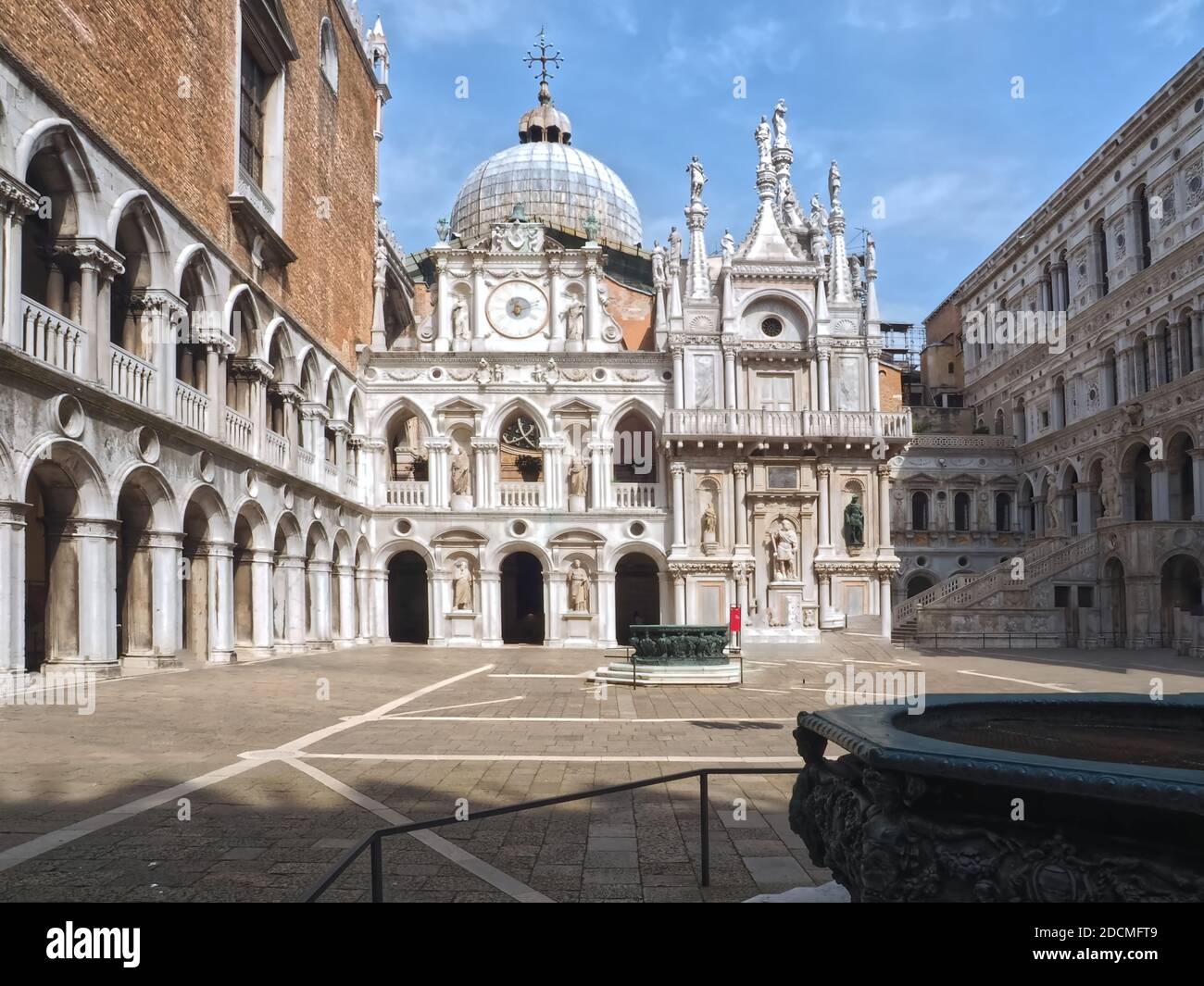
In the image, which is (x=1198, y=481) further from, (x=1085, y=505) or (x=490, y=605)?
(x=490, y=605)

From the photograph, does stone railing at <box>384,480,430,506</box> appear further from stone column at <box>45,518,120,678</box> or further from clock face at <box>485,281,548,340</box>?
stone column at <box>45,518,120,678</box>

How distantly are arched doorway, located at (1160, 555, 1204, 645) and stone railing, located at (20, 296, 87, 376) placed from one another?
30.4m

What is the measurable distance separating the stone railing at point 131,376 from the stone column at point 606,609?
18.1 metres

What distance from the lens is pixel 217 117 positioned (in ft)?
75.7

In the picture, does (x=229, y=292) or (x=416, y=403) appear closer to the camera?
(x=229, y=292)

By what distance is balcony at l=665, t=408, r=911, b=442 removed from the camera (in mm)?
34594

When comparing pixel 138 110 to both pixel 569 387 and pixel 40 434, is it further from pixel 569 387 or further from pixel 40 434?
pixel 569 387

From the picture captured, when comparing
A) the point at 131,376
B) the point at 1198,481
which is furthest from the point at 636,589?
the point at 131,376

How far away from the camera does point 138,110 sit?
19438mm

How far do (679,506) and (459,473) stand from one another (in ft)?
25.5

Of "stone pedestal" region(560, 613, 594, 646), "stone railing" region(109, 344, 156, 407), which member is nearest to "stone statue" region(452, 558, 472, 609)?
"stone pedestal" region(560, 613, 594, 646)
